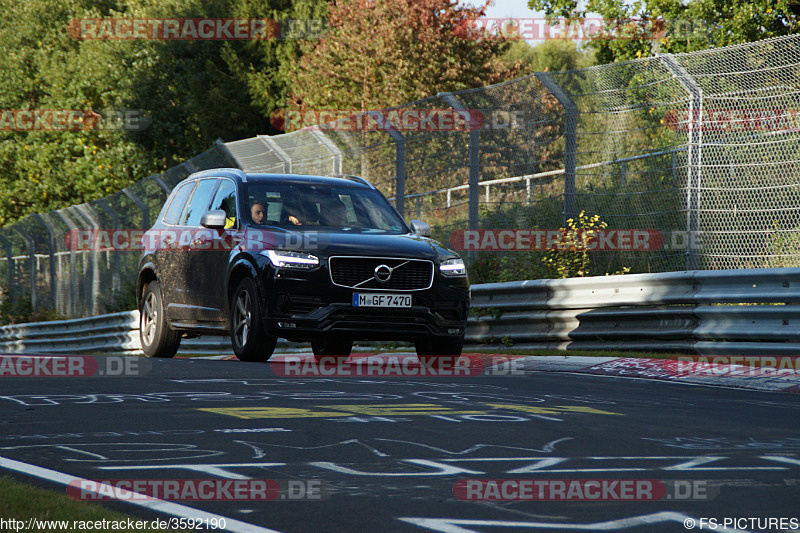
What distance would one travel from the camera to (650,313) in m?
12.8

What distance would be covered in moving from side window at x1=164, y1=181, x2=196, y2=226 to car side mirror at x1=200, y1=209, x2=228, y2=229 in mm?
1828

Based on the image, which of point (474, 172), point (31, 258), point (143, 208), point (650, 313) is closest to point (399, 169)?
point (474, 172)

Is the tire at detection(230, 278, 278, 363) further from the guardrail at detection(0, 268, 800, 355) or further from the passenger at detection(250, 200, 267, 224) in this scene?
the guardrail at detection(0, 268, 800, 355)

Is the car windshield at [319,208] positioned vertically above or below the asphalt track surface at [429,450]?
above

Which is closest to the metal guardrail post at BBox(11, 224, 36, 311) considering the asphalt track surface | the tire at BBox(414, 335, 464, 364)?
the tire at BBox(414, 335, 464, 364)

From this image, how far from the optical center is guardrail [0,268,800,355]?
37.6 feet

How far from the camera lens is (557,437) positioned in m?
6.63

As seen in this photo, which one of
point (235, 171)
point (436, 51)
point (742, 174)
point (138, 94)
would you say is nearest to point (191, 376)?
point (235, 171)

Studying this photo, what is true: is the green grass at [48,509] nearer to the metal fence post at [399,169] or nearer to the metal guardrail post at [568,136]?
the metal guardrail post at [568,136]

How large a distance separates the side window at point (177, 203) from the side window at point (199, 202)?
0.20 metres

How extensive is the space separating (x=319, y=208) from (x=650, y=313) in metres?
3.58

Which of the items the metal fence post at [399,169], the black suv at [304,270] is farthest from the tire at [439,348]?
the metal fence post at [399,169]

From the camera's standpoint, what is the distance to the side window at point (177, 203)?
1400 centimetres

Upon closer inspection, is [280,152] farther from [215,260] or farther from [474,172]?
[215,260]
